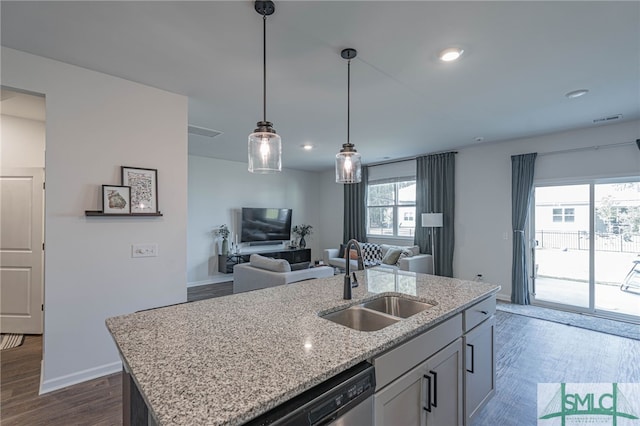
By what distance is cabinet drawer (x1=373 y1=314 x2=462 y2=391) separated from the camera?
1239 mm

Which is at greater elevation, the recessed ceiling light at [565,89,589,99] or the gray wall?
the recessed ceiling light at [565,89,589,99]

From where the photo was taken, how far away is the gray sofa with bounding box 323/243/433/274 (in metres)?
5.39

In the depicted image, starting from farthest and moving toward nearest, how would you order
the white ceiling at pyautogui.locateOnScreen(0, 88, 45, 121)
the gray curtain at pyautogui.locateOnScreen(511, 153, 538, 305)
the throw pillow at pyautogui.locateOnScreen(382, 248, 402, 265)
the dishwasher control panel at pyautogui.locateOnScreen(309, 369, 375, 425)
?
the throw pillow at pyautogui.locateOnScreen(382, 248, 402, 265) < the gray curtain at pyautogui.locateOnScreen(511, 153, 538, 305) < the white ceiling at pyautogui.locateOnScreen(0, 88, 45, 121) < the dishwasher control panel at pyautogui.locateOnScreen(309, 369, 375, 425)

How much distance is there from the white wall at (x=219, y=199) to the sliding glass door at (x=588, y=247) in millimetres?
5335

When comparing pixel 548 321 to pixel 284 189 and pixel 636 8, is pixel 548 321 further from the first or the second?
A: pixel 284 189

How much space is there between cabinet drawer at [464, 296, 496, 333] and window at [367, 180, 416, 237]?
173 inches

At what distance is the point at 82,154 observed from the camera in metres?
2.56

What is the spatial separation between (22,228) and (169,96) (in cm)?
263

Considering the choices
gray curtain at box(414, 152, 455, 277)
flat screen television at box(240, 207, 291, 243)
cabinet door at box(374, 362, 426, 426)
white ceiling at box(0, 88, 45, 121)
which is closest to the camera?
cabinet door at box(374, 362, 426, 426)

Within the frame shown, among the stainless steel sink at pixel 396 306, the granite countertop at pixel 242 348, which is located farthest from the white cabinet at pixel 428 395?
the stainless steel sink at pixel 396 306

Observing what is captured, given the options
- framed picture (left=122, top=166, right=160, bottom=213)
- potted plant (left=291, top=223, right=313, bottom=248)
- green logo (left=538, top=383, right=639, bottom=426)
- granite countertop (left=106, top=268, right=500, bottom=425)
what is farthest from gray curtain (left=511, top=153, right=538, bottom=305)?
framed picture (left=122, top=166, right=160, bottom=213)

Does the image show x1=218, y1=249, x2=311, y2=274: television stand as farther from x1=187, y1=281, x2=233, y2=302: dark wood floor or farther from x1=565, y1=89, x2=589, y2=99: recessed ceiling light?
x1=565, y1=89, x2=589, y2=99: recessed ceiling light

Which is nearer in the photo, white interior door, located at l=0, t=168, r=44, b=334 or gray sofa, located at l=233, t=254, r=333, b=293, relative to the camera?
white interior door, located at l=0, t=168, r=44, b=334

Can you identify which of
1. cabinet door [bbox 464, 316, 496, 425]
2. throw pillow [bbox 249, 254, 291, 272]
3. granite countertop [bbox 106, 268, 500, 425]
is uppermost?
granite countertop [bbox 106, 268, 500, 425]
